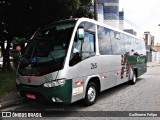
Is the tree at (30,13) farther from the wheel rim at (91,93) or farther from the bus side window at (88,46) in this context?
the wheel rim at (91,93)

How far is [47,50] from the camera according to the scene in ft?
20.2

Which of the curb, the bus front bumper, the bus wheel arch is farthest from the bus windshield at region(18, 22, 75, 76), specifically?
the bus wheel arch

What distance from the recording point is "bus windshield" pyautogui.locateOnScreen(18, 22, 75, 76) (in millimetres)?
5793

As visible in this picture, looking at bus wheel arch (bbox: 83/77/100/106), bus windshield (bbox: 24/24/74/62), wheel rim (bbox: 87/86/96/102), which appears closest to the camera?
bus windshield (bbox: 24/24/74/62)

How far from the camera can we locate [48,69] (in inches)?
226

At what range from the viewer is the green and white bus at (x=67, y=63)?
18.7ft

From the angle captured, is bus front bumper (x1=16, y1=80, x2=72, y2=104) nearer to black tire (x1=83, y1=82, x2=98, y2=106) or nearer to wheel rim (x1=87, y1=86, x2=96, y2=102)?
black tire (x1=83, y1=82, x2=98, y2=106)

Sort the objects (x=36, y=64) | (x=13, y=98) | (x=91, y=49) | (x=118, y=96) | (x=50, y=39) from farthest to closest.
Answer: (x=118, y=96)
(x=13, y=98)
(x=91, y=49)
(x=50, y=39)
(x=36, y=64)

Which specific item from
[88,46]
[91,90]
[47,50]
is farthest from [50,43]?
[91,90]

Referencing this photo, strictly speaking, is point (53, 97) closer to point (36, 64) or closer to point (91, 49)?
point (36, 64)

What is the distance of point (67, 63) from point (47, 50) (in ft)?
2.64

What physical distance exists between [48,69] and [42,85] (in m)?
0.46

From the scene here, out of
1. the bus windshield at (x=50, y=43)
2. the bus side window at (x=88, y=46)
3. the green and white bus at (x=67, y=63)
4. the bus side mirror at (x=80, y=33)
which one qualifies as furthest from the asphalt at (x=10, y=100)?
the bus side mirror at (x=80, y=33)

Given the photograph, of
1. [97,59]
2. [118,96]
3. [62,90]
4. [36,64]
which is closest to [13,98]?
[36,64]
